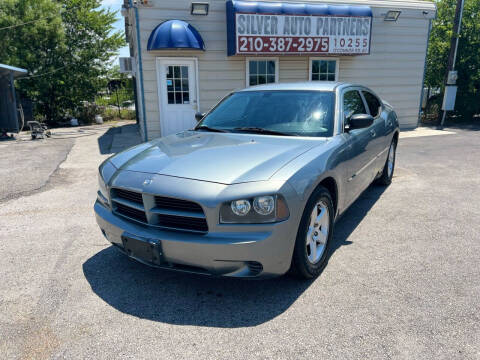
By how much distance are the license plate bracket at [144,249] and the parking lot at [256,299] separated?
378 millimetres

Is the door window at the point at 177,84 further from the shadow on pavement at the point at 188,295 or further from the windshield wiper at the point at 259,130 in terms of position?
the shadow on pavement at the point at 188,295

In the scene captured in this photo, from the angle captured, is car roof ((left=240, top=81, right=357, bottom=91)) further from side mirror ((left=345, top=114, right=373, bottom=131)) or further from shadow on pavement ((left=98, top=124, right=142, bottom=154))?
shadow on pavement ((left=98, top=124, right=142, bottom=154))

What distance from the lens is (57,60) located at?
16.7m

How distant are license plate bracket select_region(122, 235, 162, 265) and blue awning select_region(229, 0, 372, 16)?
8559 mm

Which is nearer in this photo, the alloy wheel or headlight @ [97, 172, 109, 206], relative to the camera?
the alloy wheel

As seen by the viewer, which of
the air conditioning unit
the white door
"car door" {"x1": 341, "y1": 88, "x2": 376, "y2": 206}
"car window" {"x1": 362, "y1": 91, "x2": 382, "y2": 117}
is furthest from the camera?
the air conditioning unit

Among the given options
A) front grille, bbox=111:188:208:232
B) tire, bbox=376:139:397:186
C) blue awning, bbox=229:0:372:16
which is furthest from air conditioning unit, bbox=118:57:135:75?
front grille, bbox=111:188:208:232

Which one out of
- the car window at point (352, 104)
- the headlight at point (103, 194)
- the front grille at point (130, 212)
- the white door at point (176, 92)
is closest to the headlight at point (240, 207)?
the front grille at point (130, 212)

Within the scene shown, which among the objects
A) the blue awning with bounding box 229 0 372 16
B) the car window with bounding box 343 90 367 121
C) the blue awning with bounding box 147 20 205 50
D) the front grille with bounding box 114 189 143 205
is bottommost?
the front grille with bounding box 114 189 143 205

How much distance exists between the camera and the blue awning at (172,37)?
950cm

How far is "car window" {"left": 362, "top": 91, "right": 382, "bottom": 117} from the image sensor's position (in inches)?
201

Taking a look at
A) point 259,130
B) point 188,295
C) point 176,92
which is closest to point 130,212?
point 188,295

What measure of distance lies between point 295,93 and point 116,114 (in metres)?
16.4

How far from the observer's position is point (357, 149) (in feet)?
13.2
